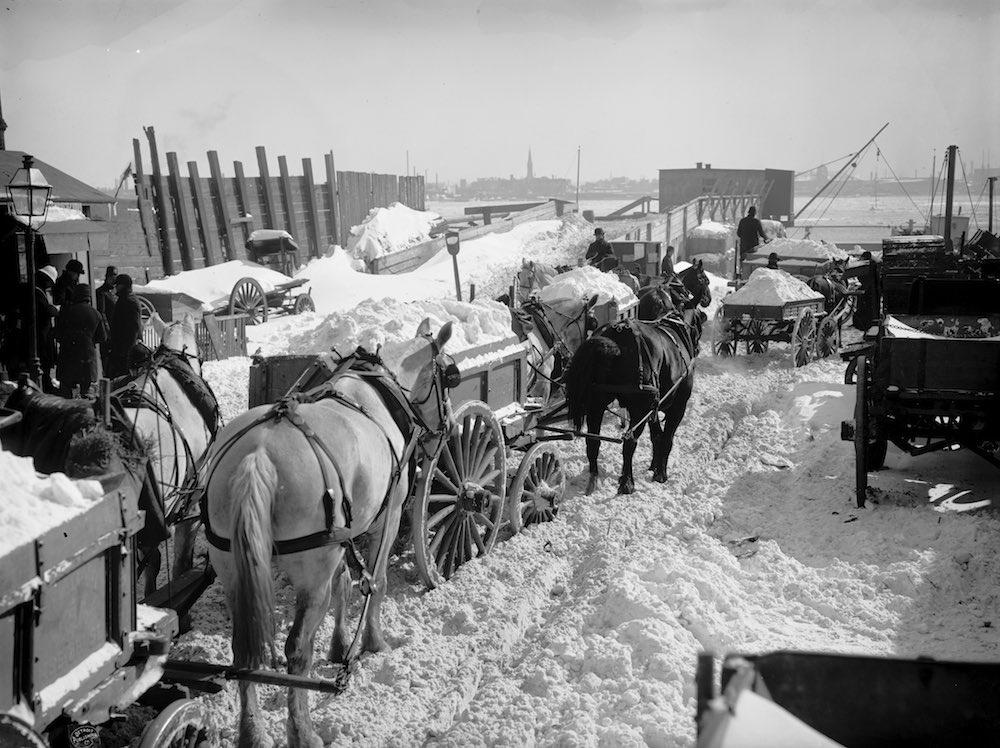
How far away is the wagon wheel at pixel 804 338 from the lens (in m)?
15.1

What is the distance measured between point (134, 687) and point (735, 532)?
569cm

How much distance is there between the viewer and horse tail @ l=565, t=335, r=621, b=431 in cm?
888

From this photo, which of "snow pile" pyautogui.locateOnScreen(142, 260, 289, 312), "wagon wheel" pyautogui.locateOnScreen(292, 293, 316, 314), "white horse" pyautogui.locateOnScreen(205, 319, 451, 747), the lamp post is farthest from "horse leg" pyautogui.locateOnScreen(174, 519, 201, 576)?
"wagon wheel" pyautogui.locateOnScreen(292, 293, 316, 314)

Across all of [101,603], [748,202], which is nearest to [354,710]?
[101,603]

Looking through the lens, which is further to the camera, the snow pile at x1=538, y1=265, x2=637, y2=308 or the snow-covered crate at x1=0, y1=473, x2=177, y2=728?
the snow pile at x1=538, y1=265, x2=637, y2=308

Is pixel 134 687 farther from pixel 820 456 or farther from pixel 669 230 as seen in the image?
pixel 669 230

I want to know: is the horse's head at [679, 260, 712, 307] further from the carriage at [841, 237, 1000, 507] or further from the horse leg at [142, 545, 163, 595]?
the horse leg at [142, 545, 163, 595]

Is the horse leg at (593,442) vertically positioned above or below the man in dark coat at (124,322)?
below

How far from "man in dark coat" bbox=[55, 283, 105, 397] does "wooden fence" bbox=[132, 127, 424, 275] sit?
11.5 meters

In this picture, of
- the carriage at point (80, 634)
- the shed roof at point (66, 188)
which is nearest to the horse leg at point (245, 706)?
the carriage at point (80, 634)

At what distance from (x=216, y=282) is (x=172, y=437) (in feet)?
41.0

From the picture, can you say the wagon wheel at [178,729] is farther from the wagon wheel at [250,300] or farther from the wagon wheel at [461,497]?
the wagon wheel at [250,300]

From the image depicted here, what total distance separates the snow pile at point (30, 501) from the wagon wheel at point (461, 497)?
327 cm

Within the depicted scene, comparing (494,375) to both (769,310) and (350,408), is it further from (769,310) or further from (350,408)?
(769,310)
